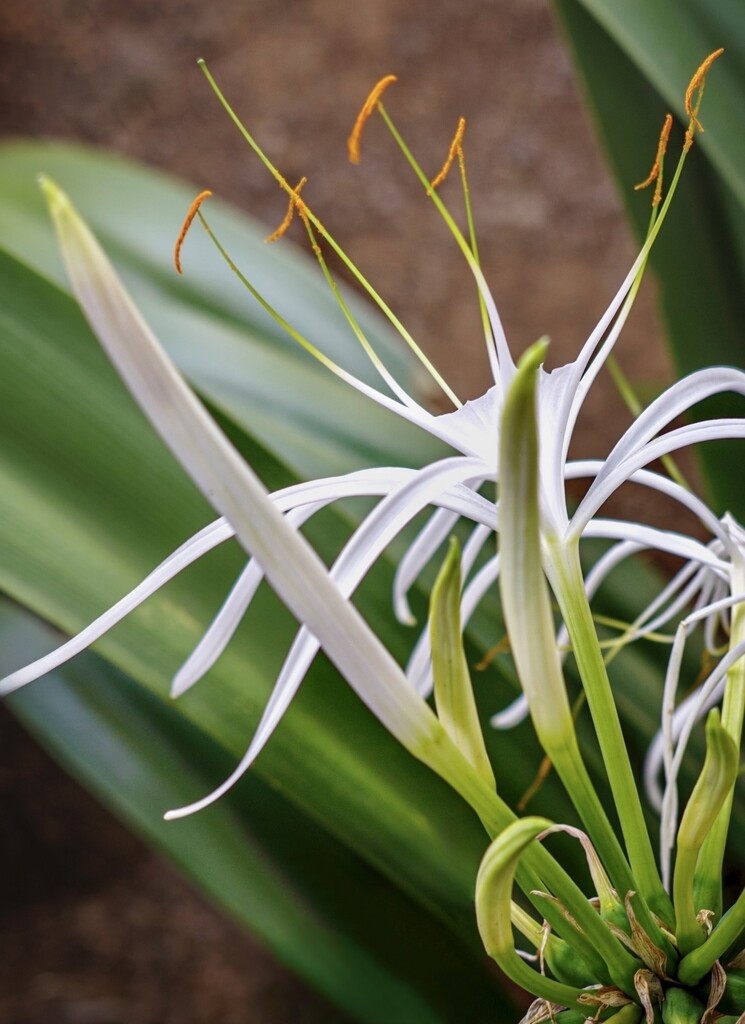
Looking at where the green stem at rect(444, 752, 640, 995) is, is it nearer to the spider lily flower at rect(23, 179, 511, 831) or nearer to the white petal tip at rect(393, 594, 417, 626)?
the spider lily flower at rect(23, 179, 511, 831)

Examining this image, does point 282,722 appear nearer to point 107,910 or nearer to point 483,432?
point 483,432

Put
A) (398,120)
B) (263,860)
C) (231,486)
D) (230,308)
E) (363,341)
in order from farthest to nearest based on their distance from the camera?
(398,120), (230,308), (263,860), (363,341), (231,486)

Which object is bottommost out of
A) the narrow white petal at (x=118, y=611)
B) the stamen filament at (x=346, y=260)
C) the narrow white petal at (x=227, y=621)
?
the narrow white petal at (x=227, y=621)

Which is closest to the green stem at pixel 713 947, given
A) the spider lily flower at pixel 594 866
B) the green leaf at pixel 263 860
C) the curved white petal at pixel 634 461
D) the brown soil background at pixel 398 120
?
the spider lily flower at pixel 594 866

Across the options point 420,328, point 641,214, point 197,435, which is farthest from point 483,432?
point 420,328

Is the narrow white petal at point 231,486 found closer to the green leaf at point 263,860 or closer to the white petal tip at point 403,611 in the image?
the white petal tip at point 403,611

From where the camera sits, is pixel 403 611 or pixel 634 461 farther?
pixel 403 611

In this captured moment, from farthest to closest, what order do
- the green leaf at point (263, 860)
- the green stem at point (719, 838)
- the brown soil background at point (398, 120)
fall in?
the brown soil background at point (398, 120), the green leaf at point (263, 860), the green stem at point (719, 838)

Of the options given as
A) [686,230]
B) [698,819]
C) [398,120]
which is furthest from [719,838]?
[398,120]

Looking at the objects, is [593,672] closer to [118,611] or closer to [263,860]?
[118,611]

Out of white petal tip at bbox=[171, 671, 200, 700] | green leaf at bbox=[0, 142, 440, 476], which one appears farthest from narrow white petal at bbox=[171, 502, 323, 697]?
green leaf at bbox=[0, 142, 440, 476]
